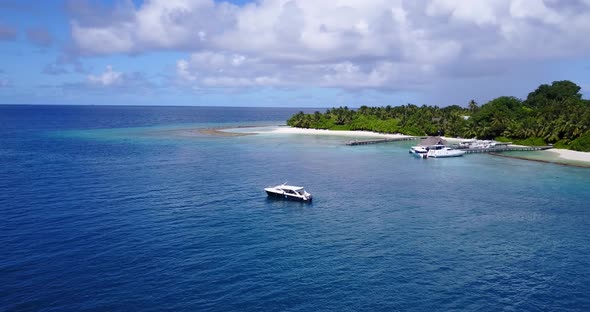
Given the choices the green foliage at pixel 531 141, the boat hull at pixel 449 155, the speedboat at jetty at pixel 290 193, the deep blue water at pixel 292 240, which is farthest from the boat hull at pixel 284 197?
the green foliage at pixel 531 141

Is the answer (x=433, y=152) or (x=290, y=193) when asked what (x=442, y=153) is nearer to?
(x=433, y=152)

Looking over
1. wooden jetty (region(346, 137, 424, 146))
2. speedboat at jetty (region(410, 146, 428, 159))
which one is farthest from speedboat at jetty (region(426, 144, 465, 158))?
wooden jetty (region(346, 137, 424, 146))

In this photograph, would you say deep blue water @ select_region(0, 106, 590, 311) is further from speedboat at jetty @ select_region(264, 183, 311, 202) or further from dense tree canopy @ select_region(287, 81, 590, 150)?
dense tree canopy @ select_region(287, 81, 590, 150)

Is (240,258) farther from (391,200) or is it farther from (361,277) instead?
(391,200)

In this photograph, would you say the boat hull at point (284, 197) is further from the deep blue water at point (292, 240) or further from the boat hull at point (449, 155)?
the boat hull at point (449, 155)

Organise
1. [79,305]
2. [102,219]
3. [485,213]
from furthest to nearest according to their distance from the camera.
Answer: [485,213]
[102,219]
[79,305]

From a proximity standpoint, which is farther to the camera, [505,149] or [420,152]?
[505,149]

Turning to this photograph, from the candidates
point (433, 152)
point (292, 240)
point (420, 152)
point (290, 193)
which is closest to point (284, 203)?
point (290, 193)

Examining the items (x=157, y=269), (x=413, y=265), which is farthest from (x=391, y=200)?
(x=157, y=269)
